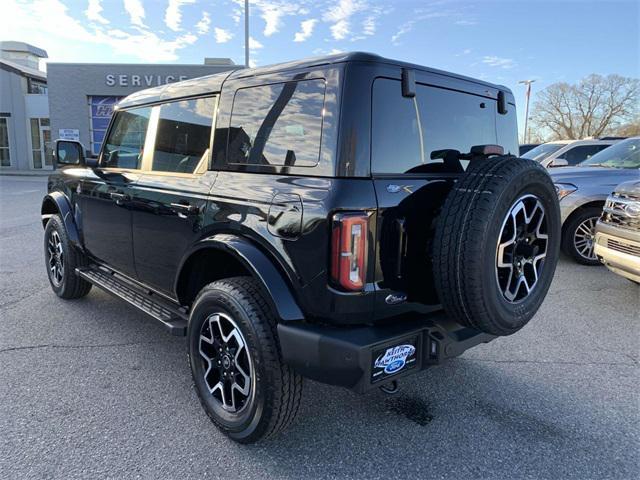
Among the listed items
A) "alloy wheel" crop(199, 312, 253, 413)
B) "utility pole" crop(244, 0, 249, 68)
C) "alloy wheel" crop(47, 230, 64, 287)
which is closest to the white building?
"utility pole" crop(244, 0, 249, 68)

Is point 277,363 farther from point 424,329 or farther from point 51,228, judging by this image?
point 51,228

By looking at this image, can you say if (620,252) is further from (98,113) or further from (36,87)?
(36,87)

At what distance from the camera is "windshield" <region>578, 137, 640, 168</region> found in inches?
258

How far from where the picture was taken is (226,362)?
2.57 meters

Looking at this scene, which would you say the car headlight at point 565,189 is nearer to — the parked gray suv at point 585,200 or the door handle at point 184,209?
the parked gray suv at point 585,200

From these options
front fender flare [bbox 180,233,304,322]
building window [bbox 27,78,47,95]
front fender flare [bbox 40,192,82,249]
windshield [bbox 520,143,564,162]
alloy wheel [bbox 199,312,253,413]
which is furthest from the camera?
building window [bbox 27,78,47,95]

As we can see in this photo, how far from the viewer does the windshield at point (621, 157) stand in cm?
655

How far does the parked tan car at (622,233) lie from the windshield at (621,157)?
7.52ft

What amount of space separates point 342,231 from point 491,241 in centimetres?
69

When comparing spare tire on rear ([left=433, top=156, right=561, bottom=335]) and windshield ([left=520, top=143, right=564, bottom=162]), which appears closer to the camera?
spare tire on rear ([left=433, top=156, right=561, bottom=335])

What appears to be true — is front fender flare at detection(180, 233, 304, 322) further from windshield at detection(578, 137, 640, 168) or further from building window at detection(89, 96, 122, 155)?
building window at detection(89, 96, 122, 155)

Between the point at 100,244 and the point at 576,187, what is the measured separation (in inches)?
231

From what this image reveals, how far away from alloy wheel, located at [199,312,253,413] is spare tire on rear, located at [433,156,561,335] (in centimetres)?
107

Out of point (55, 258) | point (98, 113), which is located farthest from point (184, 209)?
point (98, 113)
